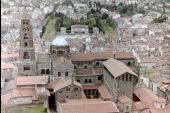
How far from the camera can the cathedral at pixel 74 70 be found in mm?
29516

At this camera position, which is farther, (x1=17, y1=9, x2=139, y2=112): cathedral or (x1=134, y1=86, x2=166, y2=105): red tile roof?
(x1=17, y1=9, x2=139, y2=112): cathedral

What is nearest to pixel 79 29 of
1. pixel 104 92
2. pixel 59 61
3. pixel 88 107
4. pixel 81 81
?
pixel 81 81

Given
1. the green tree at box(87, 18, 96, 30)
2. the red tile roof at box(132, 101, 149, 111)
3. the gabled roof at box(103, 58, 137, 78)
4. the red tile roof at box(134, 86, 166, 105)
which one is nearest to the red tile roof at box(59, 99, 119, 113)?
the red tile roof at box(132, 101, 149, 111)

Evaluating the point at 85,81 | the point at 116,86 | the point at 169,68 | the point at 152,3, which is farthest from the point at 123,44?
the point at 152,3

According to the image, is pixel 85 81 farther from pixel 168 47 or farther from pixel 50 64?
pixel 168 47

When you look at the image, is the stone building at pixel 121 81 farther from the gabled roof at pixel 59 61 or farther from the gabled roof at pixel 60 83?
the gabled roof at pixel 59 61

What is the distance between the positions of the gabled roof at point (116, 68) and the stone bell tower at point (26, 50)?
7423 mm

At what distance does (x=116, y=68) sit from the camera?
30.7m

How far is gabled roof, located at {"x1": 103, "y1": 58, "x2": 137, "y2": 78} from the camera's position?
2924 cm

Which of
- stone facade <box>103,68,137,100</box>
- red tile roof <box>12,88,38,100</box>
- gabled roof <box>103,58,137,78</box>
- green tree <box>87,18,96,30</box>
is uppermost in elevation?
green tree <box>87,18,96,30</box>

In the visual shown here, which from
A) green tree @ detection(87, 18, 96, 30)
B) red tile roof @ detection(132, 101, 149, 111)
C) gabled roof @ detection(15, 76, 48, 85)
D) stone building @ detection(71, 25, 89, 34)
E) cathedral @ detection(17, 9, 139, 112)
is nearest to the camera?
red tile roof @ detection(132, 101, 149, 111)

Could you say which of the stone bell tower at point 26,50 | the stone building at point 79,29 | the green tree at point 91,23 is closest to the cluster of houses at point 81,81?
the stone bell tower at point 26,50

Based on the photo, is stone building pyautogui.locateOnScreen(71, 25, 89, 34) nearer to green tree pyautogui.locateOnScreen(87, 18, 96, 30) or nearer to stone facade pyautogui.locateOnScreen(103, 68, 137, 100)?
green tree pyautogui.locateOnScreen(87, 18, 96, 30)

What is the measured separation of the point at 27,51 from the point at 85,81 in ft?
21.7
